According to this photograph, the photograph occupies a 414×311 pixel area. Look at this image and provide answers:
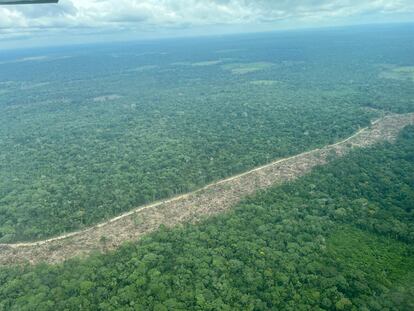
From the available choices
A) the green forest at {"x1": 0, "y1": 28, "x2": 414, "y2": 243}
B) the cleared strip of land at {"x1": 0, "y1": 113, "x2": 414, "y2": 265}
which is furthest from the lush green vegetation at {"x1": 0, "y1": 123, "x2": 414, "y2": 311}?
the green forest at {"x1": 0, "y1": 28, "x2": 414, "y2": 243}

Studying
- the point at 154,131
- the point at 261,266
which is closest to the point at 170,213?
the point at 261,266

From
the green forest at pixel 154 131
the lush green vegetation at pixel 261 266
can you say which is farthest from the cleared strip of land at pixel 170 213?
the lush green vegetation at pixel 261 266

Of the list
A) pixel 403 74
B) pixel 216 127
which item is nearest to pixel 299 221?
pixel 216 127

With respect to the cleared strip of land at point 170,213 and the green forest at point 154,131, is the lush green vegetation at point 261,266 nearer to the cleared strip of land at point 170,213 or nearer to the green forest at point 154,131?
the cleared strip of land at point 170,213

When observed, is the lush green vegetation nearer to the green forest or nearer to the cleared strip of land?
the cleared strip of land

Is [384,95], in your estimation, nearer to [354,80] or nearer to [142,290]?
[354,80]
